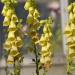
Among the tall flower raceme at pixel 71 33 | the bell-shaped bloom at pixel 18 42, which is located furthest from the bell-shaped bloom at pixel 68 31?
the bell-shaped bloom at pixel 18 42

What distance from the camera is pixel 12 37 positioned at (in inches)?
43.2

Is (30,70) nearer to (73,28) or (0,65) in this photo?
(0,65)

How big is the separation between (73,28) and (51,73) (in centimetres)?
107

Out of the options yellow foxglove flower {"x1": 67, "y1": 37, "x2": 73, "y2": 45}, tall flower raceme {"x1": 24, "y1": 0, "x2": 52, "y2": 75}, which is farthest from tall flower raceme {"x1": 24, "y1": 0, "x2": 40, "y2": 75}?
yellow foxglove flower {"x1": 67, "y1": 37, "x2": 73, "y2": 45}

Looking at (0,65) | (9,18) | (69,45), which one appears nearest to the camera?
(69,45)

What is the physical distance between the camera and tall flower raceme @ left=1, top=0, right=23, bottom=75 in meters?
1.07

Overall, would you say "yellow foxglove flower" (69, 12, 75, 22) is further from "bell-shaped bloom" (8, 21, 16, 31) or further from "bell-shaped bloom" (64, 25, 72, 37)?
"bell-shaped bloom" (8, 21, 16, 31)

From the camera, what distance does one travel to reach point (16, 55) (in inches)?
41.8

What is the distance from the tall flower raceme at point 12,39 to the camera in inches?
41.9

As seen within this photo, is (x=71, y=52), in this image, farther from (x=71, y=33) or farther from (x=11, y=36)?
(x=11, y=36)

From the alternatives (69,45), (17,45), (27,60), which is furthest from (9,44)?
(27,60)

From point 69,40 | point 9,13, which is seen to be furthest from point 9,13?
point 69,40

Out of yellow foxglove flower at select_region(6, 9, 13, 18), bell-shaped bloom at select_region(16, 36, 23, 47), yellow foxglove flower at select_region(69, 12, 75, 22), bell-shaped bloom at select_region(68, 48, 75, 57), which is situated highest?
yellow foxglove flower at select_region(6, 9, 13, 18)

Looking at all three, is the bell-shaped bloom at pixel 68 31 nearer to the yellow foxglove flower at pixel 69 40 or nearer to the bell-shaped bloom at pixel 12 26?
the yellow foxglove flower at pixel 69 40
